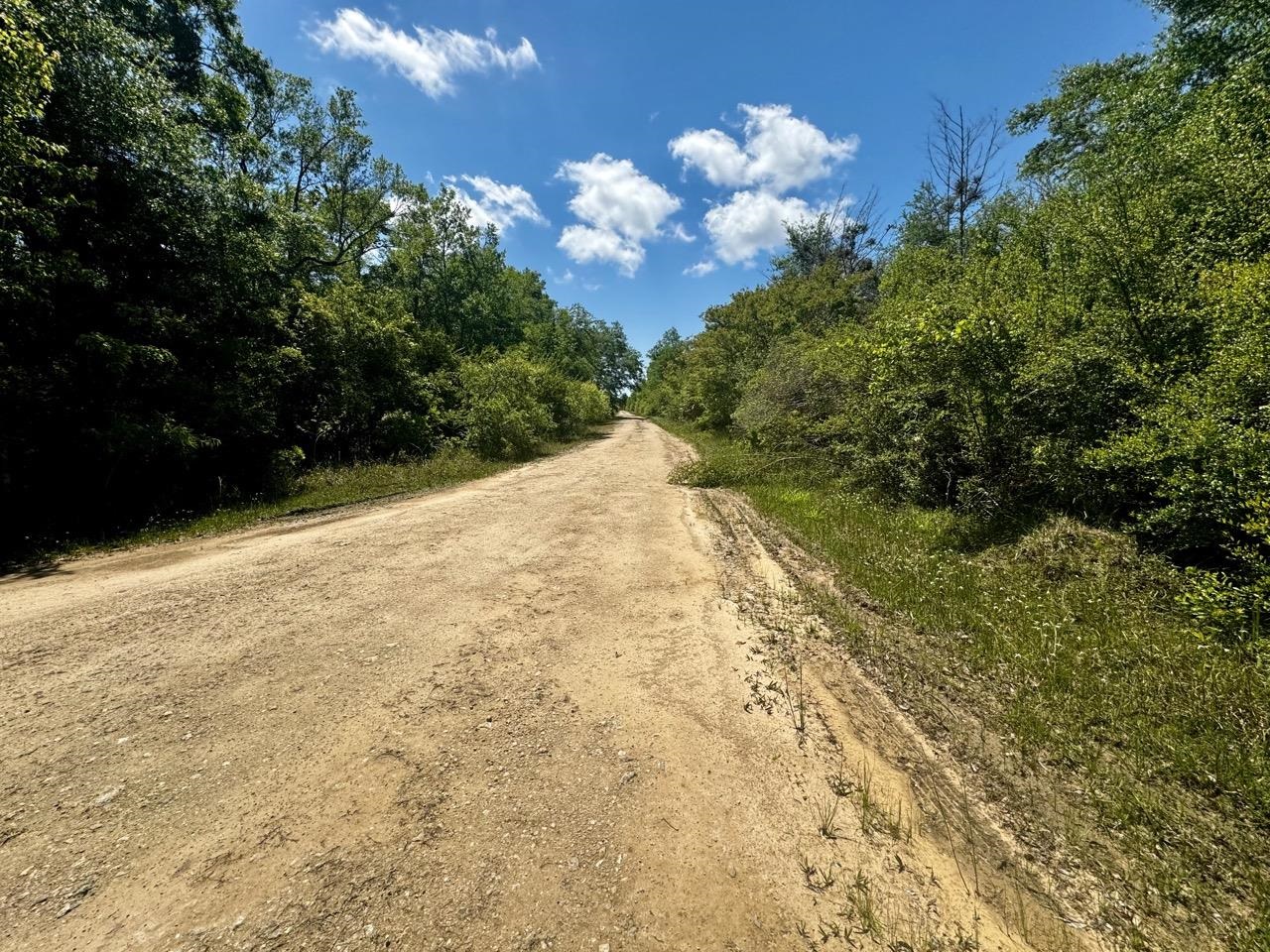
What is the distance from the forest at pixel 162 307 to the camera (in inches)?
277

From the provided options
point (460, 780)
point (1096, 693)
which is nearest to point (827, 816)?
point (460, 780)

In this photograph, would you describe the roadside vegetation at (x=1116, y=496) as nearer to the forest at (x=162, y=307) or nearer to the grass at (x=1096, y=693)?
the grass at (x=1096, y=693)

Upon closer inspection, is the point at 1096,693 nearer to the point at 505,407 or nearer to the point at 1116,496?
the point at 1116,496

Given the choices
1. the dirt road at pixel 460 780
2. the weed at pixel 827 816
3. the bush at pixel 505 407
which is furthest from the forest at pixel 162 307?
the weed at pixel 827 816

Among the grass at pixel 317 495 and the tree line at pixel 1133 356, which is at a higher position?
the tree line at pixel 1133 356

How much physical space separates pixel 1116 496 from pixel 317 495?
14552 mm

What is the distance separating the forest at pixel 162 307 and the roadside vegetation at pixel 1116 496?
11915 millimetres

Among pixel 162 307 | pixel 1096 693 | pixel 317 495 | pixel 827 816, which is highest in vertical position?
pixel 162 307

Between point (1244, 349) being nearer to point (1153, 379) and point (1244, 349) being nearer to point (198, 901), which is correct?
point (1153, 379)

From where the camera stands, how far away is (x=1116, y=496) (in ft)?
18.1

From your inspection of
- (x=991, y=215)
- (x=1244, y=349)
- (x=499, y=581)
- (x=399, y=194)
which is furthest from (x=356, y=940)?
(x=399, y=194)

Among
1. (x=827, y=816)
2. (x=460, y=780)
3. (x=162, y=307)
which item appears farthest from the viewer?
(x=162, y=307)

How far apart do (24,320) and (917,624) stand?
13301mm

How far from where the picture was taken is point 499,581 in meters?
5.96
